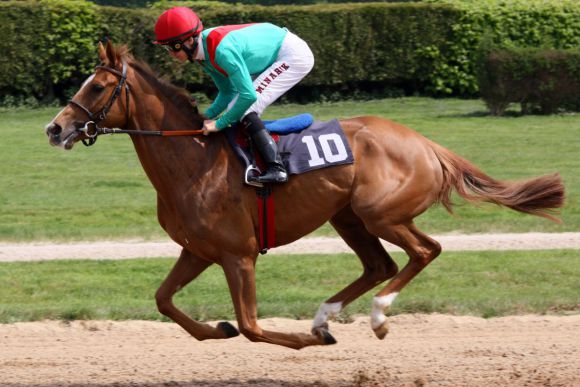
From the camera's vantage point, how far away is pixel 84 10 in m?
18.8

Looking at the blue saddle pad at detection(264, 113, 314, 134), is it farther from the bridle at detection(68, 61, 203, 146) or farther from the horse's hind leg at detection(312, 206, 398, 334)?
the horse's hind leg at detection(312, 206, 398, 334)

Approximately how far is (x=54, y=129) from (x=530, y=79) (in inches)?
509

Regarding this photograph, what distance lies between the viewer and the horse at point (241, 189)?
5.93 m

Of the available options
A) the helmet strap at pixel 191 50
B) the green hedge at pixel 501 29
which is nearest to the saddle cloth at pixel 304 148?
the helmet strap at pixel 191 50

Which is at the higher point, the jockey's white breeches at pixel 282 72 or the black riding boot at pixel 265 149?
the jockey's white breeches at pixel 282 72

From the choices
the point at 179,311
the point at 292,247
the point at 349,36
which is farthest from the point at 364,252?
the point at 349,36

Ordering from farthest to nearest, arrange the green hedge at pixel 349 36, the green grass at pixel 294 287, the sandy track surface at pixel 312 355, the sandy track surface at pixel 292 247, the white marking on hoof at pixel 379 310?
the green hedge at pixel 349 36 → the sandy track surface at pixel 292 247 → the green grass at pixel 294 287 → the sandy track surface at pixel 312 355 → the white marking on hoof at pixel 379 310

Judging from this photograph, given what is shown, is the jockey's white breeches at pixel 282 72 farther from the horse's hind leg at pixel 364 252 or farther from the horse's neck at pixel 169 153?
the horse's hind leg at pixel 364 252

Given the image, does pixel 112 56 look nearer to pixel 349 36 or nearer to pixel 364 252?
pixel 364 252

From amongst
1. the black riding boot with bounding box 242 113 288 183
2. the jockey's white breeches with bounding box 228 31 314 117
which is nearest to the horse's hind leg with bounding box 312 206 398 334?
the black riding boot with bounding box 242 113 288 183

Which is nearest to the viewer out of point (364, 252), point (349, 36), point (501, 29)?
point (364, 252)

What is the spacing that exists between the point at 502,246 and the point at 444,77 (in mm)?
10543

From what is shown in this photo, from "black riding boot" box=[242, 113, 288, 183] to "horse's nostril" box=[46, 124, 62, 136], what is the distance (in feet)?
3.30

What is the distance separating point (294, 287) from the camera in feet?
28.5
